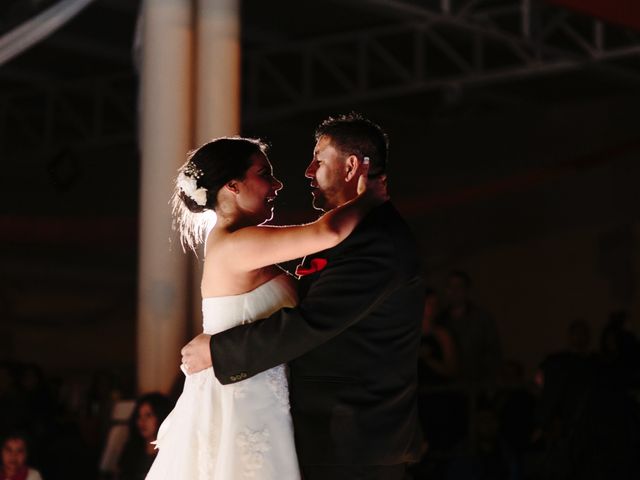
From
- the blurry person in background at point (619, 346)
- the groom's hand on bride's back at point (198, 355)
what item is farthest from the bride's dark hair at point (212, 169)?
the blurry person in background at point (619, 346)

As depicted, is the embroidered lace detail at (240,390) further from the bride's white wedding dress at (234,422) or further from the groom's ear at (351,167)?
the groom's ear at (351,167)

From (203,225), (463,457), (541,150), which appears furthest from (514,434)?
(541,150)

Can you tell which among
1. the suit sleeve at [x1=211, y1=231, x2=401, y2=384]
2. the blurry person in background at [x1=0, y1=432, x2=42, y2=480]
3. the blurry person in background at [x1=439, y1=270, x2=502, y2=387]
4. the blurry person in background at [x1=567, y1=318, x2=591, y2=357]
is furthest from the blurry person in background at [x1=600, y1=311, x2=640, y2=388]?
the suit sleeve at [x1=211, y1=231, x2=401, y2=384]

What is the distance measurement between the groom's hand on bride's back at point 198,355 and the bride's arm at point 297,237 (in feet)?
0.63

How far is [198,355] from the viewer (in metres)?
Answer: 2.84

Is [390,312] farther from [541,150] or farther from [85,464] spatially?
[541,150]

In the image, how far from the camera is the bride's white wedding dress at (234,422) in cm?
284

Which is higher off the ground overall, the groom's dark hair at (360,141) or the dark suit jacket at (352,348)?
the groom's dark hair at (360,141)

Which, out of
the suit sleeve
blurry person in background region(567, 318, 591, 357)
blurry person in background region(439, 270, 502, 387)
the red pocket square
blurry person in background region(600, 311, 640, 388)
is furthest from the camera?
blurry person in background region(600, 311, 640, 388)

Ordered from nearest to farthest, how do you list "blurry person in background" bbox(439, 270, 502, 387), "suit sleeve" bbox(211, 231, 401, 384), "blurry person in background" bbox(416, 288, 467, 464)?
"suit sleeve" bbox(211, 231, 401, 384) < "blurry person in background" bbox(416, 288, 467, 464) < "blurry person in background" bbox(439, 270, 502, 387)

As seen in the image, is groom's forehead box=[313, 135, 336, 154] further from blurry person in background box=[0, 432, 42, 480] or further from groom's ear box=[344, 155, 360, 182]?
blurry person in background box=[0, 432, 42, 480]

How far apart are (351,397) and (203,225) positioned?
673mm

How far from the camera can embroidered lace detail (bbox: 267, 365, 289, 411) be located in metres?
2.89

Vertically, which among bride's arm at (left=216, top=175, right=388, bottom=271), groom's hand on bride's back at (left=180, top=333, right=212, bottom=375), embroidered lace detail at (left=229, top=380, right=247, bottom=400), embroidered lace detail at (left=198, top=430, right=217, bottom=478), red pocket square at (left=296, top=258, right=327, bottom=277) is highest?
bride's arm at (left=216, top=175, right=388, bottom=271)
